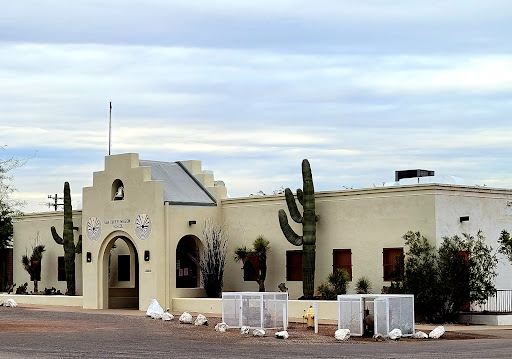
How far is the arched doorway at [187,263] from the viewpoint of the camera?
1619 inches

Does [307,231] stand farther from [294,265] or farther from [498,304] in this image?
[498,304]

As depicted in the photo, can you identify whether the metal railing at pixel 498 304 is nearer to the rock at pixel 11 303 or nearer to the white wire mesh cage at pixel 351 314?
the white wire mesh cage at pixel 351 314

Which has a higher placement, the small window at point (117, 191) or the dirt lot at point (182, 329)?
the small window at point (117, 191)

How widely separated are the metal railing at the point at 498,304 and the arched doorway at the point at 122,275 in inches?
609

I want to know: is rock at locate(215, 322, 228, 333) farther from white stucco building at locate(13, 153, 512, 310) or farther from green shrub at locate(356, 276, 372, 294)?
white stucco building at locate(13, 153, 512, 310)

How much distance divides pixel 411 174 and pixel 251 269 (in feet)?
25.1

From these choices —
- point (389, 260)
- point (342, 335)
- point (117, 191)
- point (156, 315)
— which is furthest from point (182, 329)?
point (117, 191)

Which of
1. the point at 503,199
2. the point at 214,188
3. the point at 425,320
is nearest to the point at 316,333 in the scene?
the point at 425,320

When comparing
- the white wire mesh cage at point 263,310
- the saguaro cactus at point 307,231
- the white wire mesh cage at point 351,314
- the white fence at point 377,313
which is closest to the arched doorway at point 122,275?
the saguaro cactus at point 307,231

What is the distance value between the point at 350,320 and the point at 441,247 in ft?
22.6

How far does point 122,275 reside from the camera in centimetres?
4447

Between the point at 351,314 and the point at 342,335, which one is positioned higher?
the point at 351,314

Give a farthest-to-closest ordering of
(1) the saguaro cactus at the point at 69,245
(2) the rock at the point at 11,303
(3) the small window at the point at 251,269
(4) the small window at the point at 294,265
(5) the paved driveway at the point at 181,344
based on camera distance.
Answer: (1) the saguaro cactus at the point at 69,245, (2) the rock at the point at 11,303, (3) the small window at the point at 251,269, (4) the small window at the point at 294,265, (5) the paved driveway at the point at 181,344

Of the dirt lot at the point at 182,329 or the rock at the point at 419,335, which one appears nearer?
the dirt lot at the point at 182,329
